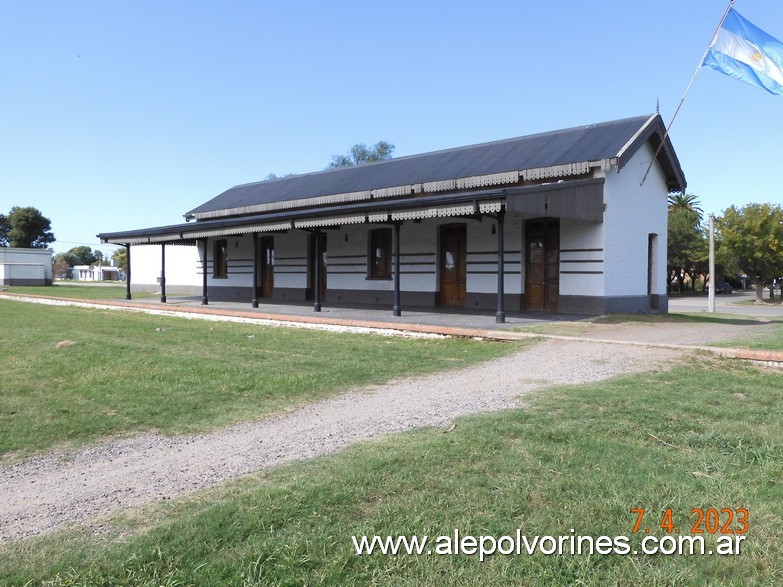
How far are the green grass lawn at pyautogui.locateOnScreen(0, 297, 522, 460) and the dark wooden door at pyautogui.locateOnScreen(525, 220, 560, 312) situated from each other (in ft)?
23.2

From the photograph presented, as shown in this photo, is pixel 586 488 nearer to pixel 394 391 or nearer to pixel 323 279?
pixel 394 391

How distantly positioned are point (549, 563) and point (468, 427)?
2353 mm

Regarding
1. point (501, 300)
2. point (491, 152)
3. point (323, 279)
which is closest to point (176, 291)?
point (323, 279)

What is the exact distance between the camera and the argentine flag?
13188 millimetres

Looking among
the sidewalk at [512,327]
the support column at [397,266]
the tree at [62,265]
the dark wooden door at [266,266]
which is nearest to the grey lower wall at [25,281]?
the dark wooden door at [266,266]

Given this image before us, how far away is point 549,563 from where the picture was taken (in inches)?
122

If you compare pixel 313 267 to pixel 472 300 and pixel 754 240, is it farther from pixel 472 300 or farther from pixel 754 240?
pixel 754 240

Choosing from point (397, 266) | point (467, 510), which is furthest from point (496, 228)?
point (467, 510)

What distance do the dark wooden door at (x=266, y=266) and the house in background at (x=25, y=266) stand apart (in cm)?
2896

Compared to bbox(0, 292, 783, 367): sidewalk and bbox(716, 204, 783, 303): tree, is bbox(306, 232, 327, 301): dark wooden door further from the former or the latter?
bbox(716, 204, 783, 303): tree

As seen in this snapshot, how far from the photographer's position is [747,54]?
45.0 ft

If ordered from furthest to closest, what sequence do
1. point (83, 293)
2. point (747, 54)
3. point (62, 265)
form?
point (62, 265)
point (83, 293)
point (747, 54)

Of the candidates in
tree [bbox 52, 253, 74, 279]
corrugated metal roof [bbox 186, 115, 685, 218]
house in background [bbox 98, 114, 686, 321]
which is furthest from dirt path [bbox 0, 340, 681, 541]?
tree [bbox 52, 253, 74, 279]

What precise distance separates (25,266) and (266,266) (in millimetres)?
29577
